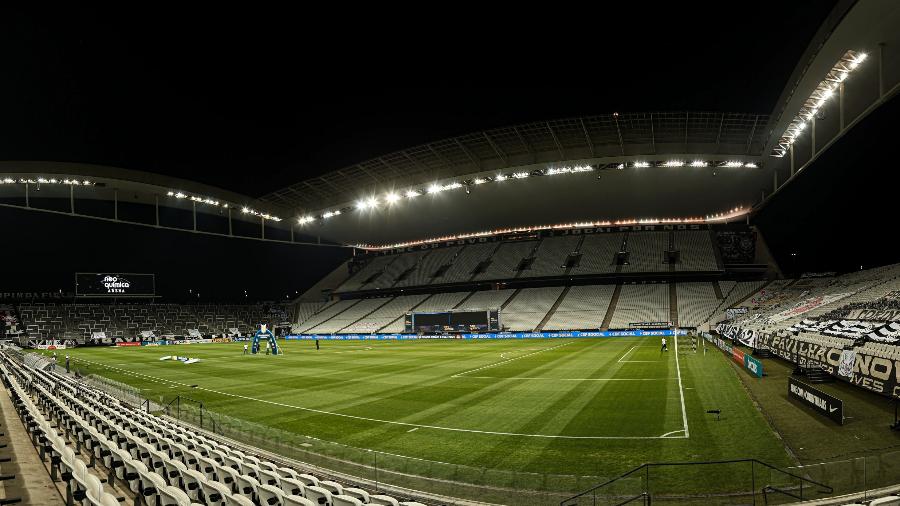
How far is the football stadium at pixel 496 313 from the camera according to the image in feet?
30.1

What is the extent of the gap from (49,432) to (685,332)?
5378cm

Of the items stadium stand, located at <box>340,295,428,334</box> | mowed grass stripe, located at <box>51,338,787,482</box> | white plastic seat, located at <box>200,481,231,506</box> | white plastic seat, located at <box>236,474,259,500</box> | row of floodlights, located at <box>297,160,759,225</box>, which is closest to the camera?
white plastic seat, located at <box>200,481,231,506</box>

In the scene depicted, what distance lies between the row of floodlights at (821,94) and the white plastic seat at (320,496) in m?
32.8

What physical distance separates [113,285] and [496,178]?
4881cm

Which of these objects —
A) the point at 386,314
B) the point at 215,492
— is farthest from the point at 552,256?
the point at 215,492

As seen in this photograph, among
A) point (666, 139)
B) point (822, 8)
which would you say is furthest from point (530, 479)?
point (666, 139)

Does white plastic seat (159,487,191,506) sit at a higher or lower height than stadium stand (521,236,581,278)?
lower

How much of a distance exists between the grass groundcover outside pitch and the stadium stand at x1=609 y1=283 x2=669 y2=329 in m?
23.9

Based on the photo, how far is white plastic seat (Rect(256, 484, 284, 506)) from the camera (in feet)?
21.2

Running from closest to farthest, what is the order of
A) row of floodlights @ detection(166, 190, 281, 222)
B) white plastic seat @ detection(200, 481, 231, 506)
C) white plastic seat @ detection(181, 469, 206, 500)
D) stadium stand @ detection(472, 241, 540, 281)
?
white plastic seat @ detection(200, 481, 231, 506) < white plastic seat @ detection(181, 469, 206, 500) < row of floodlights @ detection(166, 190, 281, 222) < stadium stand @ detection(472, 241, 540, 281)

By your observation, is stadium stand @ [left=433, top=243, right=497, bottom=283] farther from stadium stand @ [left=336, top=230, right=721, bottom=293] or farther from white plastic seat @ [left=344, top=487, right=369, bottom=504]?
white plastic seat @ [left=344, top=487, right=369, bottom=504]

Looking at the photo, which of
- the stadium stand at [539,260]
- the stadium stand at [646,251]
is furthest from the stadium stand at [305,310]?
the stadium stand at [646,251]

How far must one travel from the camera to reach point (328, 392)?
22750mm

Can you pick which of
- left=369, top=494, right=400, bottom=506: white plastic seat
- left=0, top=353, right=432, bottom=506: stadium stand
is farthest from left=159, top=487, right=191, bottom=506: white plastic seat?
left=369, top=494, right=400, bottom=506: white plastic seat
